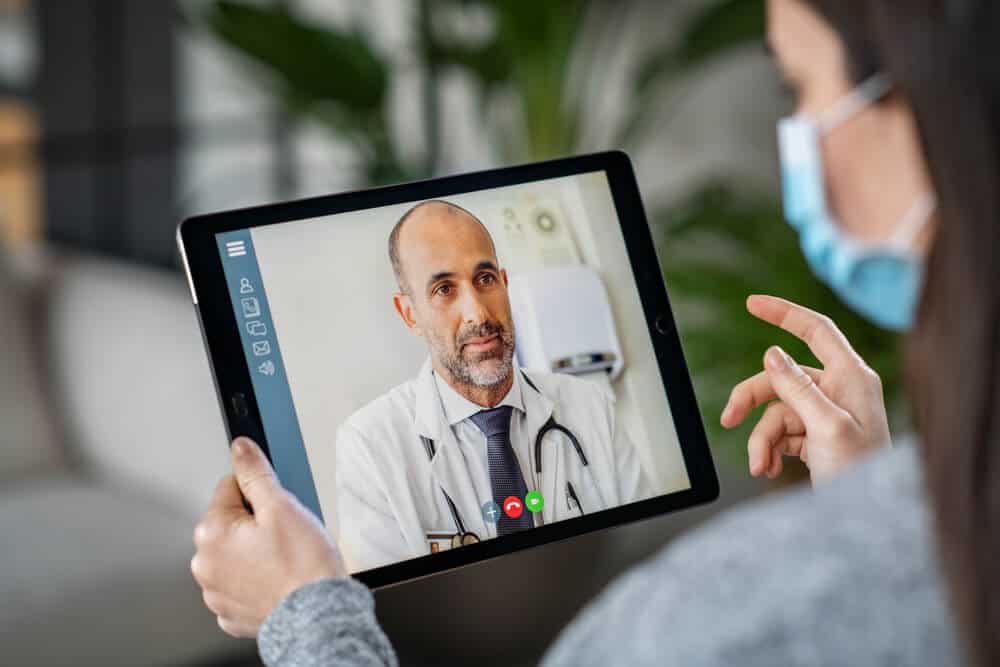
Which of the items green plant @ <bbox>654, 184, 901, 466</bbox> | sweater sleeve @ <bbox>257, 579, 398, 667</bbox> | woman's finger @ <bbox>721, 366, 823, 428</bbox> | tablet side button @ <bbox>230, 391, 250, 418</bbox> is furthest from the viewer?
green plant @ <bbox>654, 184, 901, 466</bbox>

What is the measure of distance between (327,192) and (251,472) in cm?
103

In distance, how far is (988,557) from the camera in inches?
16.4

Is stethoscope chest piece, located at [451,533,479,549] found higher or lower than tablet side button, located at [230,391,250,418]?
lower

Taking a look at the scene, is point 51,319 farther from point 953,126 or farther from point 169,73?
point 953,126

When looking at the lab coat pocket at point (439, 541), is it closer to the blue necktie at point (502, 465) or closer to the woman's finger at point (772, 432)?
the blue necktie at point (502, 465)

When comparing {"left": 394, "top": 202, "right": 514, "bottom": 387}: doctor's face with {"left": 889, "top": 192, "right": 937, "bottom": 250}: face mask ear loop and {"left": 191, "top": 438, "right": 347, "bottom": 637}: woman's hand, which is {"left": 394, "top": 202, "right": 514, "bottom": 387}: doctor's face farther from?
{"left": 889, "top": 192, "right": 937, "bottom": 250}: face mask ear loop

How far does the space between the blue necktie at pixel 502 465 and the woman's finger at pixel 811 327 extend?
0.22 m

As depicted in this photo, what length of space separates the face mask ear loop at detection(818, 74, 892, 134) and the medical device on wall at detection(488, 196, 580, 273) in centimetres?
25

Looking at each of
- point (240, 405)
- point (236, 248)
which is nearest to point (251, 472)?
point (240, 405)

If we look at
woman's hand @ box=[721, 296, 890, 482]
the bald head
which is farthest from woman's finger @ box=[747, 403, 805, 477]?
the bald head

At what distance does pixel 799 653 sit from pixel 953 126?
21 cm

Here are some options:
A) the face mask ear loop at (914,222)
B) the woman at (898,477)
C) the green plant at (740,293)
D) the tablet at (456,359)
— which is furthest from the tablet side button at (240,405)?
the green plant at (740,293)

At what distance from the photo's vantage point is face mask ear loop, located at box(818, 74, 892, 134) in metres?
0.47

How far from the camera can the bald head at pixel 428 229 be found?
709 millimetres
